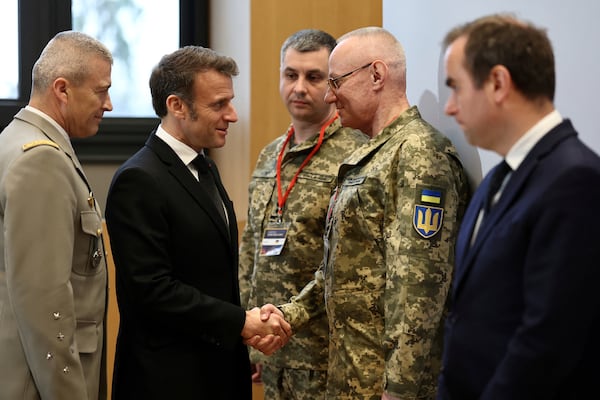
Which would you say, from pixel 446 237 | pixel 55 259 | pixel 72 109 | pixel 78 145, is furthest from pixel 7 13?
pixel 446 237

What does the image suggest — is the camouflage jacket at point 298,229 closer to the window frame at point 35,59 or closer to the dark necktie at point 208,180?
the dark necktie at point 208,180

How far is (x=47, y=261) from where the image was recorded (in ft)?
7.38

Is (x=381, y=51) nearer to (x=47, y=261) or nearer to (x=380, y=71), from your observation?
(x=380, y=71)

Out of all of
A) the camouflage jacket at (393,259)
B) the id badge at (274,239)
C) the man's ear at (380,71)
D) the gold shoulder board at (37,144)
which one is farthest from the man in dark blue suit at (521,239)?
the id badge at (274,239)

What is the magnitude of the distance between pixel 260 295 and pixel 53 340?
1030mm

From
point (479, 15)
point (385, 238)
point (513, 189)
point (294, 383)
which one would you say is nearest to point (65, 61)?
point (385, 238)

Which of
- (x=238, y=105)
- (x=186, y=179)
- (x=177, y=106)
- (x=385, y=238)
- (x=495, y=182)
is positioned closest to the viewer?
(x=495, y=182)

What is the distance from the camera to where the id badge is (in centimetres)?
305

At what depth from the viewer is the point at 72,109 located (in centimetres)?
253

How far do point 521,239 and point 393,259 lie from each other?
832 mm

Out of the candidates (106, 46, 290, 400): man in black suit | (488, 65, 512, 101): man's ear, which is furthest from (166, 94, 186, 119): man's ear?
(488, 65, 512, 101): man's ear

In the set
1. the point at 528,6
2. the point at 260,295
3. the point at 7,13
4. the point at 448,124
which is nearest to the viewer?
the point at 528,6

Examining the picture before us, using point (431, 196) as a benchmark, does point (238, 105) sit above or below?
above

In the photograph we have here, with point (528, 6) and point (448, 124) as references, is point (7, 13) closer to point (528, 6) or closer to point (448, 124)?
point (448, 124)
